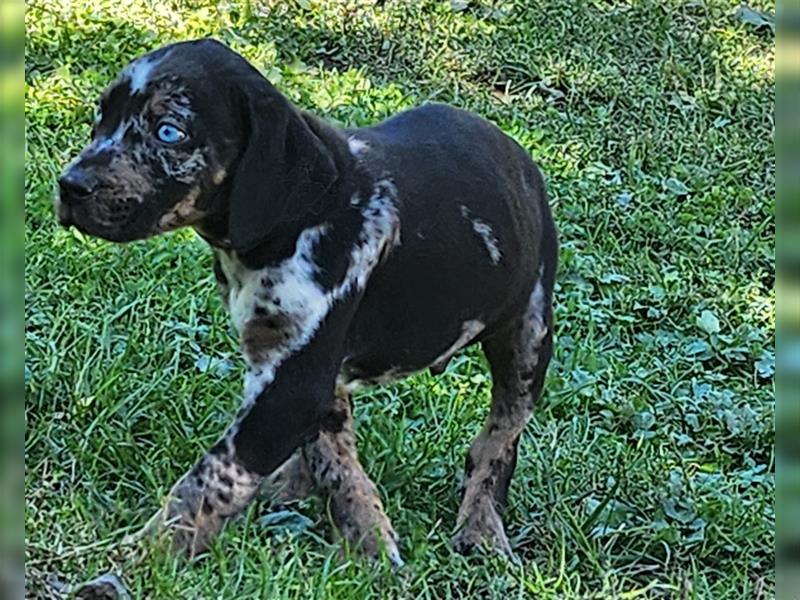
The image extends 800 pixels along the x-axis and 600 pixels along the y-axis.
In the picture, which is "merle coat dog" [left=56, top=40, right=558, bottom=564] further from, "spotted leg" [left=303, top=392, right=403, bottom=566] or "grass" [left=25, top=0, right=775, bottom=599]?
"grass" [left=25, top=0, right=775, bottom=599]

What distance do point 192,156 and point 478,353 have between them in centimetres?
241

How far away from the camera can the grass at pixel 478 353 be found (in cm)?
396

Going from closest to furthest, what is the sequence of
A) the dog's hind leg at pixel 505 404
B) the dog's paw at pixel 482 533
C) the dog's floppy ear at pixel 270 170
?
the dog's floppy ear at pixel 270 170, the dog's paw at pixel 482 533, the dog's hind leg at pixel 505 404

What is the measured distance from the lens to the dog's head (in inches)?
129

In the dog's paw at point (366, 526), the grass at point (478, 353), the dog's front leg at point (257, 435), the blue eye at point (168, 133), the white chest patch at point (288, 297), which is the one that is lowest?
the grass at point (478, 353)

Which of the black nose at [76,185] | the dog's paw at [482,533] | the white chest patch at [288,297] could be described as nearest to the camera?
the black nose at [76,185]

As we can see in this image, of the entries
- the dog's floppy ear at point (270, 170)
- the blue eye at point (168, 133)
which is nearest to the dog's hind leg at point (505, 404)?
the dog's floppy ear at point (270, 170)

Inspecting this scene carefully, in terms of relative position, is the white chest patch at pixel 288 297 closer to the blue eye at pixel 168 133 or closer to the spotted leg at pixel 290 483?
the blue eye at pixel 168 133

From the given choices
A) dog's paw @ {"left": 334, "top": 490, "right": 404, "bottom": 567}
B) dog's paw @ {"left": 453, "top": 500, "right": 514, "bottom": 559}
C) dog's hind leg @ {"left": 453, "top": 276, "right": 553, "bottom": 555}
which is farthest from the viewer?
dog's hind leg @ {"left": 453, "top": 276, "right": 553, "bottom": 555}

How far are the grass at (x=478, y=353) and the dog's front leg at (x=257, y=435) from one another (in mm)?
103

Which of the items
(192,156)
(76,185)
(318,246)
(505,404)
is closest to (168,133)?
(192,156)

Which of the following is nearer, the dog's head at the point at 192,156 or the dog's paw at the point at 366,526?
the dog's head at the point at 192,156

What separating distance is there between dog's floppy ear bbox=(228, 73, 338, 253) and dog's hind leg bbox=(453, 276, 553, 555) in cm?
96

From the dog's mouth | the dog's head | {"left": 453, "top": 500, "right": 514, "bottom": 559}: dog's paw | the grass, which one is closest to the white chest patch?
the dog's head
